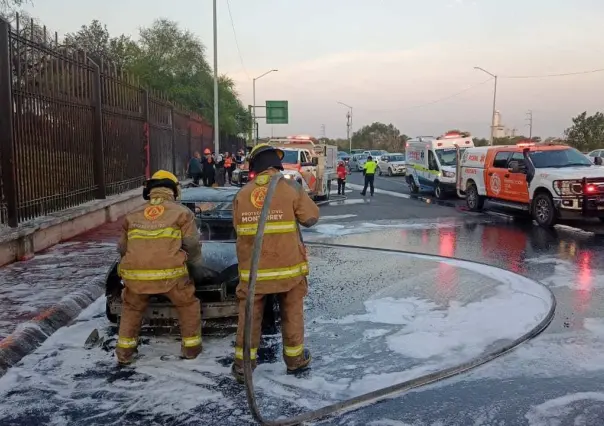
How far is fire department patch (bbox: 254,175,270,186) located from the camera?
14.7 ft

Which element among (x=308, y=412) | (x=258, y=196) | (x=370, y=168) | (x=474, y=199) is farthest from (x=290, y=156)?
(x=308, y=412)

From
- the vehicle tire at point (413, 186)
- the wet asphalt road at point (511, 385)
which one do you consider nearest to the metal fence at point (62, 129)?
the wet asphalt road at point (511, 385)

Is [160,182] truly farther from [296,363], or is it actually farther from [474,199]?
[474,199]

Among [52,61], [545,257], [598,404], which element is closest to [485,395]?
[598,404]

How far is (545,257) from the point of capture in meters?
9.66

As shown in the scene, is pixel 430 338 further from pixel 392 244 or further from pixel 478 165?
pixel 478 165

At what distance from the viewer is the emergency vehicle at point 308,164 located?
19453mm

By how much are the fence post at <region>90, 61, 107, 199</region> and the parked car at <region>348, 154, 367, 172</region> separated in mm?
36824

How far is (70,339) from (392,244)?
274 inches

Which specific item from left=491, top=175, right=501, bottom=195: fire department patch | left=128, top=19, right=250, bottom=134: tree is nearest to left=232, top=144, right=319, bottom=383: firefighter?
left=491, top=175, right=501, bottom=195: fire department patch

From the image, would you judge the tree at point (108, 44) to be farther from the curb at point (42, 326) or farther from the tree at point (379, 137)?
the tree at point (379, 137)

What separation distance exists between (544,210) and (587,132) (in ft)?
122

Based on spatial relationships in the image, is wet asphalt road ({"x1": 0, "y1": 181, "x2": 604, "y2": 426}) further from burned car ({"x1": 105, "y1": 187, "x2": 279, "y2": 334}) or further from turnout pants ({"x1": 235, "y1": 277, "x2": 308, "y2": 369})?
burned car ({"x1": 105, "y1": 187, "x2": 279, "y2": 334})

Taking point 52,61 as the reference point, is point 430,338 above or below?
below
